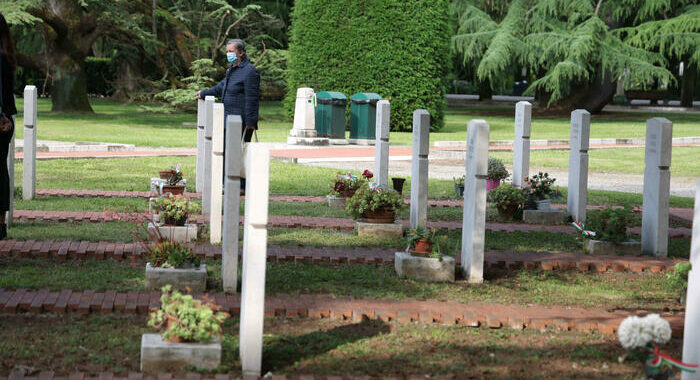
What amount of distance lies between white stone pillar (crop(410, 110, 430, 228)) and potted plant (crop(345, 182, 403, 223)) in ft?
0.92

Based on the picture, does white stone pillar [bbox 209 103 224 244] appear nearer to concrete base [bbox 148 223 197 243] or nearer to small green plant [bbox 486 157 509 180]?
concrete base [bbox 148 223 197 243]

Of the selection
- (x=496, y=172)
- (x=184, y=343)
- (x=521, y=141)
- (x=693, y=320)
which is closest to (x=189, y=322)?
(x=184, y=343)

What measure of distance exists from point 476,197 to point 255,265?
3.07 metres

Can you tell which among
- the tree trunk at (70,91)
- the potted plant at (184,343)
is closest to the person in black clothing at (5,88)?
the potted plant at (184,343)

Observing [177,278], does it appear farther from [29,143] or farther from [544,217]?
[544,217]

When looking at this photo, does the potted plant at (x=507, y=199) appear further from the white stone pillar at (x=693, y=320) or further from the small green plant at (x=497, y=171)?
the white stone pillar at (x=693, y=320)

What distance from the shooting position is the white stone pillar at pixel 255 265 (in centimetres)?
525

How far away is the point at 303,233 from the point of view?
9.95 metres

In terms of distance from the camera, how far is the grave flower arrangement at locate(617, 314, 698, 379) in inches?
180

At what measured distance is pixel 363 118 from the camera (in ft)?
81.1

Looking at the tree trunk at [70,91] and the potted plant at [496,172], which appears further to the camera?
the tree trunk at [70,91]

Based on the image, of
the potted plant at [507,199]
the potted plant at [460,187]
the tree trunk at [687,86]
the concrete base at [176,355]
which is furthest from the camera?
the tree trunk at [687,86]

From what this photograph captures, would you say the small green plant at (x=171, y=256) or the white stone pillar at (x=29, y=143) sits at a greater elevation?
the white stone pillar at (x=29, y=143)

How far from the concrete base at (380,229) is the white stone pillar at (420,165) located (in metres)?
0.28
